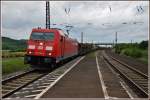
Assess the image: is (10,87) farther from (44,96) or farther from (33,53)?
(33,53)

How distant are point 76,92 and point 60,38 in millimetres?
14011

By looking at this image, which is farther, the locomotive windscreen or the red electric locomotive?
the locomotive windscreen

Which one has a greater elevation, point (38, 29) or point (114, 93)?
point (38, 29)

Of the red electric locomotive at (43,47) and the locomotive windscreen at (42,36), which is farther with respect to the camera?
the locomotive windscreen at (42,36)

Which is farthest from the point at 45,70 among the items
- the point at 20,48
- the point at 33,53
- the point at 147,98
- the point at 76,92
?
the point at 20,48

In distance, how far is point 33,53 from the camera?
26.5m

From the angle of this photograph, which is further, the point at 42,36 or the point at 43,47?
the point at 42,36

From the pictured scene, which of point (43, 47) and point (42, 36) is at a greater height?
point (42, 36)

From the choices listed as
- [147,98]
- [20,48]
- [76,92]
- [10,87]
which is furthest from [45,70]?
[20,48]

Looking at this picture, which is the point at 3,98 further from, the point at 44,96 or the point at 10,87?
the point at 10,87

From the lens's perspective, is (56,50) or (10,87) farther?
(56,50)

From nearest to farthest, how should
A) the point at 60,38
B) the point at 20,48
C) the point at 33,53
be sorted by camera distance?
1. the point at 33,53
2. the point at 60,38
3. the point at 20,48

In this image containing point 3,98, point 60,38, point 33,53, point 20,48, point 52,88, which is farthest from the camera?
point 20,48

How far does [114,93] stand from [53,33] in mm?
13478
